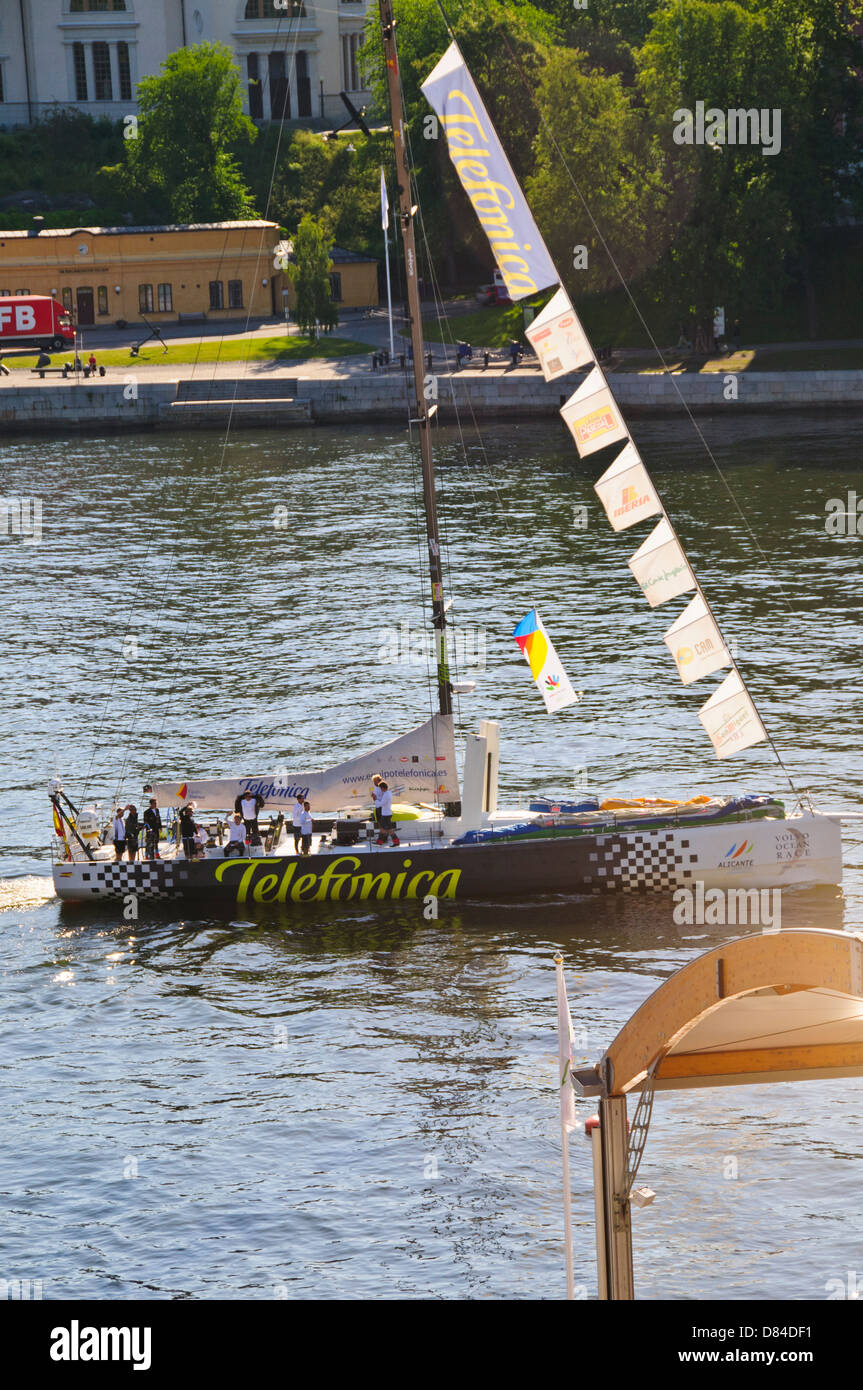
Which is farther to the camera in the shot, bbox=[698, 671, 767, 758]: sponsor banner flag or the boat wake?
the boat wake

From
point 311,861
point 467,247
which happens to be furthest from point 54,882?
point 467,247

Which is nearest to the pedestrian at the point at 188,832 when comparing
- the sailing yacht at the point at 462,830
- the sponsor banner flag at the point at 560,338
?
the sailing yacht at the point at 462,830

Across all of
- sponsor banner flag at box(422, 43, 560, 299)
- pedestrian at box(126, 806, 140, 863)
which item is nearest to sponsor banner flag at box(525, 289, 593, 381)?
sponsor banner flag at box(422, 43, 560, 299)

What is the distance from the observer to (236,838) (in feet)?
120

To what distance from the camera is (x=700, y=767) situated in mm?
44531

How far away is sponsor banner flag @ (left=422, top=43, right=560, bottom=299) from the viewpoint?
106 feet

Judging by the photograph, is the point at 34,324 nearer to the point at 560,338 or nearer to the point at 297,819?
the point at 297,819

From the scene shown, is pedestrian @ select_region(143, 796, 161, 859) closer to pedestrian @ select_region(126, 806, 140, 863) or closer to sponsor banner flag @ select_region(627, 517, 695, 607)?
pedestrian @ select_region(126, 806, 140, 863)

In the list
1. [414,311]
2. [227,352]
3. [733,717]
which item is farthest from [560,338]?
[227,352]

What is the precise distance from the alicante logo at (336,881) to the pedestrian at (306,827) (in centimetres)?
42

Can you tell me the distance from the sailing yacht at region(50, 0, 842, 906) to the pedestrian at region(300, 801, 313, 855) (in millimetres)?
248

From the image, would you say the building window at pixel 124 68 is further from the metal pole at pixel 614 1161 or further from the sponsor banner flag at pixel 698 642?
the metal pole at pixel 614 1161

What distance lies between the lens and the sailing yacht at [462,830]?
3469 cm

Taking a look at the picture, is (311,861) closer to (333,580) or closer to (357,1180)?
(357,1180)
